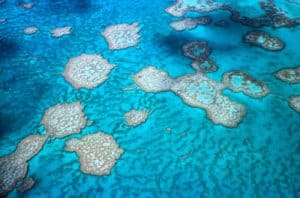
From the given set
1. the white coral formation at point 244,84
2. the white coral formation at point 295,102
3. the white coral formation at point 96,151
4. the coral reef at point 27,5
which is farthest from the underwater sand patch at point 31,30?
the white coral formation at point 295,102

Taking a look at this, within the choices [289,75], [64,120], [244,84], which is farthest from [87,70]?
[289,75]

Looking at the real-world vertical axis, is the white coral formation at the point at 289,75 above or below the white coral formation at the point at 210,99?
above

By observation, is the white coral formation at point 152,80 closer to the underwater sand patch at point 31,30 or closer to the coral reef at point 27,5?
the underwater sand patch at point 31,30

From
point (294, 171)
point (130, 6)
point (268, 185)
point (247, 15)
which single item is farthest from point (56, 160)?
point (247, 15)

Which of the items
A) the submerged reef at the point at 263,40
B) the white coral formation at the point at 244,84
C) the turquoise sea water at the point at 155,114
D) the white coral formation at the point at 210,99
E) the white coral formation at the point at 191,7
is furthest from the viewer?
the white coral formation at the point at 191,7

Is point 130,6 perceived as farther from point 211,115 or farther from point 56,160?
point 56,160

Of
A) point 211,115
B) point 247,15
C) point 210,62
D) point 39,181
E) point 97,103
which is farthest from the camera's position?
point 247,15

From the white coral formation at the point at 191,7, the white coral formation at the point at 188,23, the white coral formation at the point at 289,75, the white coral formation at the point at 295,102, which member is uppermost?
the white coral formation at the point at 191,7
